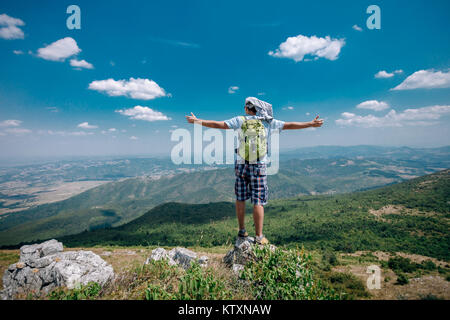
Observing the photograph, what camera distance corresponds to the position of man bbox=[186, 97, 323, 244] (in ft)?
17.5

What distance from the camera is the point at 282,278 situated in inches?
178

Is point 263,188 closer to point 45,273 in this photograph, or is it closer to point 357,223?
point 45,273

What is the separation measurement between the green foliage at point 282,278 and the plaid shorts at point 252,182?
4.52 ft

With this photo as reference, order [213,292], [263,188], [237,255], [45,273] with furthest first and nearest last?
[45,273]
[237,255]
[263,188]
[213,292]

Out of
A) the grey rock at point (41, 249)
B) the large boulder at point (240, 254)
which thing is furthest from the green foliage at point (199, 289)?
the grey rock at point (41, 249)

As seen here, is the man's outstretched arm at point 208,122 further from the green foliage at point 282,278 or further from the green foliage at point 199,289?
the green foliage at point 199,289

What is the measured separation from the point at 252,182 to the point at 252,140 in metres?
1.19

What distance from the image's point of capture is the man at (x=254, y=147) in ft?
17.5

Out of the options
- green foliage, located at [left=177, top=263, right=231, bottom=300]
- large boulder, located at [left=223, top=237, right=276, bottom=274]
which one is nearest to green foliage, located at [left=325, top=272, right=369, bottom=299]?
large boulder, located at [left=223, top=237, right=276, bottom=274]

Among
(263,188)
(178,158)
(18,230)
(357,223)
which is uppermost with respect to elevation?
(178,158)
